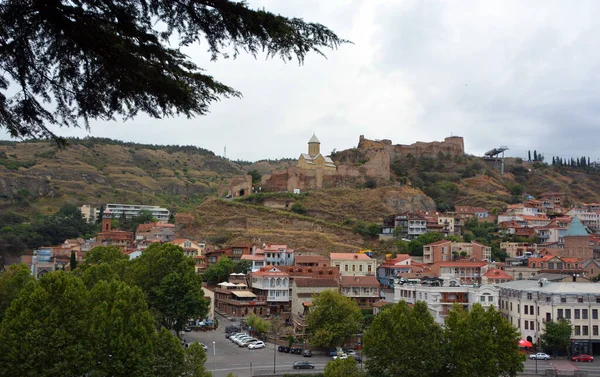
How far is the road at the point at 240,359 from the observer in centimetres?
3319

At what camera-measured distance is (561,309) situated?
41.2m

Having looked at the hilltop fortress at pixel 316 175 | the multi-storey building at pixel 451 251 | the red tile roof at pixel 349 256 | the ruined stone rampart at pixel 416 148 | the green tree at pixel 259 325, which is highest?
the ruined stone rampart at pixel 416 148

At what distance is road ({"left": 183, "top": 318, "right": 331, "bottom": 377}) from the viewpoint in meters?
33.2

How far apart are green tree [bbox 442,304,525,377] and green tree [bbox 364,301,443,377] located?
0.64 meters

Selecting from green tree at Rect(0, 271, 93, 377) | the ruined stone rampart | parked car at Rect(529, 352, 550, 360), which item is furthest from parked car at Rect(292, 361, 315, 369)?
the ruined stone rampart

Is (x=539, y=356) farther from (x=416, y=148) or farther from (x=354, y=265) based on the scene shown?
(x=416, y=148)

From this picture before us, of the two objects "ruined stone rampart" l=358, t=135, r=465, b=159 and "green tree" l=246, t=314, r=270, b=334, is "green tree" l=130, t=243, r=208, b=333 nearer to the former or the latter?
"green tree" l=246, t=314, r=270, b=334

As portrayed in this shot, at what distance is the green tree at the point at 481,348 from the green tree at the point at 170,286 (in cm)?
1602

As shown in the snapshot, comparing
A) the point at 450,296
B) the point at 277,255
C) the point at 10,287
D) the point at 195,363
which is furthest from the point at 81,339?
the point at 277,255

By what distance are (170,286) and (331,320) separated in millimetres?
10199

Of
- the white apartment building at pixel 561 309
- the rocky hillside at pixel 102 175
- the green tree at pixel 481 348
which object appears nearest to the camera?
the green tree at pixel 481 348

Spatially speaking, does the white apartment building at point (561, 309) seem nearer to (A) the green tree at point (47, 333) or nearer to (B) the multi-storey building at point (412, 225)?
(B) the multi-storey building at point (412, 225)

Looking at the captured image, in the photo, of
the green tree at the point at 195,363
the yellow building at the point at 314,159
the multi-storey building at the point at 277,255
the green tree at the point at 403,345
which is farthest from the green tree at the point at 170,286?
the yellow building at the point at 314,159

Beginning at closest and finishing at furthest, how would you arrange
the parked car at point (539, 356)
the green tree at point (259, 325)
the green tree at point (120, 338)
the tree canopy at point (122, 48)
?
the tree canopy at point (122, 48)
the green tree at point (120, 338)
the parked car at point (539, 356)
the green tree at point (259, 325)
